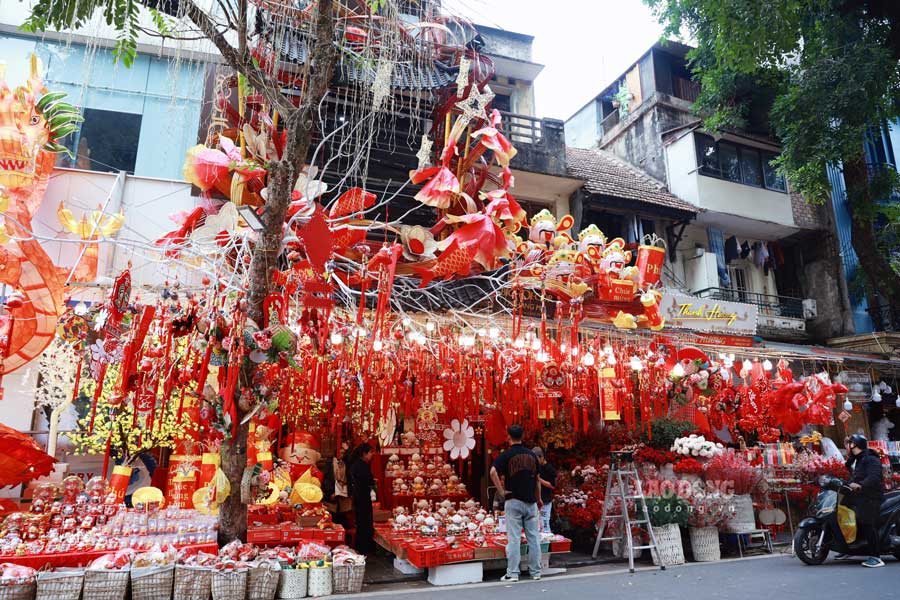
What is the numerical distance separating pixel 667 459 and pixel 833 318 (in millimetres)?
8802

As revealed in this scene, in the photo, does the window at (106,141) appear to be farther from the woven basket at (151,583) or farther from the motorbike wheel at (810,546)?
the motorbike wheel at (810,546)

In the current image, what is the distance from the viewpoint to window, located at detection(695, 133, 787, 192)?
1455 cm

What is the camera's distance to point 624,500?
24.2ft

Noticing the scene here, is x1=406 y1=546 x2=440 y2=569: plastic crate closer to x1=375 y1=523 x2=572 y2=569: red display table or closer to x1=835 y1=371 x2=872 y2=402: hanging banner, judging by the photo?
x1=375 y1=523 x2=572 y2=569: red display table

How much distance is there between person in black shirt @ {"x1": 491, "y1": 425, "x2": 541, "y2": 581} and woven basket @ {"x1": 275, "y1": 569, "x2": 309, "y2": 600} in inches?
88.2

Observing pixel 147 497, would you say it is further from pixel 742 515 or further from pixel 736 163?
pixel 736 163

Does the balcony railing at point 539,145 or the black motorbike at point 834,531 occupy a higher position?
the balcony railing at point 539,145

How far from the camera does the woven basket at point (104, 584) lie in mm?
5117

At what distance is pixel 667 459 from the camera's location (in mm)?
9133

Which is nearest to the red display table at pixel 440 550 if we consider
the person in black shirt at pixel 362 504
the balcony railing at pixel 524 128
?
the person in black shirt at pixel 362 504

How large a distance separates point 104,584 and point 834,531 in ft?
26.3

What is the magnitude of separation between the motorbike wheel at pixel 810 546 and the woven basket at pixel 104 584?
295 inches

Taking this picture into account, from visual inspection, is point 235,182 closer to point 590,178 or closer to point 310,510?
point 310,510

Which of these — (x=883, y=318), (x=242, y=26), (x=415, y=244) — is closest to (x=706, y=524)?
(x=415, y=244)
